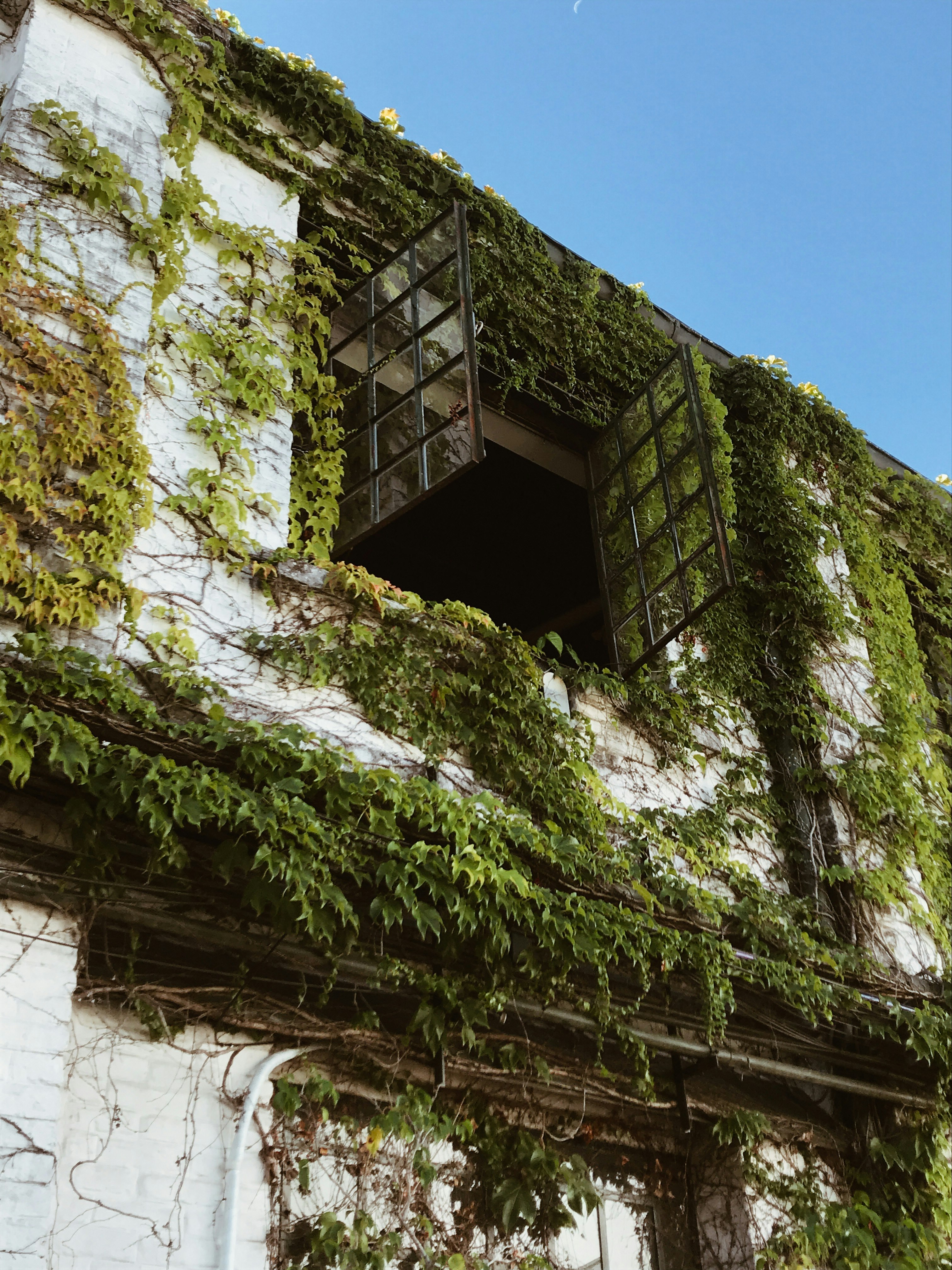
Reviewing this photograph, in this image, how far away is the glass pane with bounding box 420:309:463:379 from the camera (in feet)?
19.3

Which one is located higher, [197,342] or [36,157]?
[36,157]

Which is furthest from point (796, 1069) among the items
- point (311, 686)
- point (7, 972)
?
point (7, 972)

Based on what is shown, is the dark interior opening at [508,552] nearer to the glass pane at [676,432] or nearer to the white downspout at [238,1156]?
the glass pane at [676,432]

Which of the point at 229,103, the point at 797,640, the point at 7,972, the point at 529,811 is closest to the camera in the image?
the point at 7,972

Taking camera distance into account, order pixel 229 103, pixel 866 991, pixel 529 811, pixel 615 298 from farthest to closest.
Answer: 1. pixel 615 298
2. pixel 229 103
3. pixel 866 991
4. pixel 529 811

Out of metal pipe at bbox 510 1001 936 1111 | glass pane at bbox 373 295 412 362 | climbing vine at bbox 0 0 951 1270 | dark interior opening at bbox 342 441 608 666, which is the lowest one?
metal pipe at bbox 510 1001 936 1111

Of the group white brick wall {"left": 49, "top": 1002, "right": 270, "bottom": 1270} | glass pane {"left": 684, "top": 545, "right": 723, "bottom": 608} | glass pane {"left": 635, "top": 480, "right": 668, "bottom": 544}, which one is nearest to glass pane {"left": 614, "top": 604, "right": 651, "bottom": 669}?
glass pane {"left": 684, "top": 545, "right": 723, "bottom": 608}

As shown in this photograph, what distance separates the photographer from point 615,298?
8.33 metres

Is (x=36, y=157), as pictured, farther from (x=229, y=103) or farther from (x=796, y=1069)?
(x=796, y=1069)

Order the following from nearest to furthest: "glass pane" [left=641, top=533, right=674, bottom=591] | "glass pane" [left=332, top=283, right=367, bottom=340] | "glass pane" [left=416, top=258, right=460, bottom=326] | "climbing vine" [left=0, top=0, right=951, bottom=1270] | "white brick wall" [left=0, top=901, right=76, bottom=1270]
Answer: "white brick wall" [left=0, top=901, right=76, bottom=1270]
"climbing vine" [left=0, top=0, right=951, bottom=1270]
"glass pane" [left=416, top=258, right=460, bottom=326]
"glass pane" [left=332, top=283, right=367, bottom=340]
"glass pane" [left=641, top=533, right=674, bottom=591]

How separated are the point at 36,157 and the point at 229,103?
1.54 metres

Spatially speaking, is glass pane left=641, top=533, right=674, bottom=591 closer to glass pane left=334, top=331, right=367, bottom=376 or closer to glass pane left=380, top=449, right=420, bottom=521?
glass pane left=380, top=449, right=420, bottom=521

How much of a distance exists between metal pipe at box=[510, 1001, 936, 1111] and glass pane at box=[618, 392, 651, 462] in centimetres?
336

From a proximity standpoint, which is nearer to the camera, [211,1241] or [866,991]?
[211,1241]
